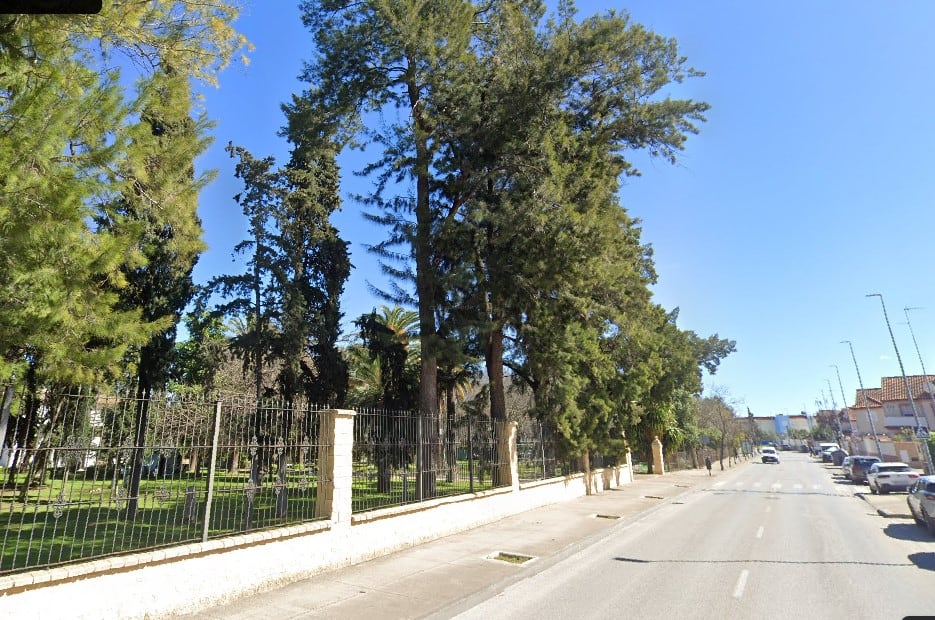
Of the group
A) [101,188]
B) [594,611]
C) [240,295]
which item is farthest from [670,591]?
[240,295]

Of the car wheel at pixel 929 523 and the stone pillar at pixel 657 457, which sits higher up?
the stone pillar at pixel 657 457

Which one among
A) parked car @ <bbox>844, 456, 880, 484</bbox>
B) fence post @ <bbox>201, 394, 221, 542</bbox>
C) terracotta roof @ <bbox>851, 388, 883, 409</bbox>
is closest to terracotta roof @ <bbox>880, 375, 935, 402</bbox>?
terracotta roof @ <bbox>851, 388, 883, 409</bbox>

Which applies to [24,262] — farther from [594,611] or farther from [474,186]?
[474,186]

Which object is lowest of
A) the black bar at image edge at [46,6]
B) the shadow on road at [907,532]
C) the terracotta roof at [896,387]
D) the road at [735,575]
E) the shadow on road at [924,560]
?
the shadow on road at [907,532]

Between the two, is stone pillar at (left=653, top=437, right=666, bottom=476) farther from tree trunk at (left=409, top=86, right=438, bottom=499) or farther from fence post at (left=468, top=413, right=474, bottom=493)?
fence post at (left=468, top=413, right=474, bottom=493)

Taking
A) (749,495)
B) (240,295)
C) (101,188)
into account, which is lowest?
(749,495)

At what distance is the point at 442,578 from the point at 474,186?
1199 cm

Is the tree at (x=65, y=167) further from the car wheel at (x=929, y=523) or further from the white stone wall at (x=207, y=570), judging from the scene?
the car wheel at (x=929, y=523)

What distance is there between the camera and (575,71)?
15.5 metres

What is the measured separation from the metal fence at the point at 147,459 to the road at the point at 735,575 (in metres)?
3.50

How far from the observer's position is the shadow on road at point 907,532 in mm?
12039

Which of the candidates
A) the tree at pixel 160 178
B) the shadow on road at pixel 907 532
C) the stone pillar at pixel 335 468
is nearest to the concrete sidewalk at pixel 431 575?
the stone pillar at pixel 335 468

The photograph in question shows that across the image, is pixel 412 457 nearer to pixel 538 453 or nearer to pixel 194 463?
pixel 194 463

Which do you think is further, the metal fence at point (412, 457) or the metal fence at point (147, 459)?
the metal fence at point (412, 457)
